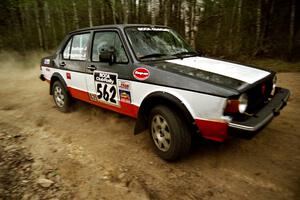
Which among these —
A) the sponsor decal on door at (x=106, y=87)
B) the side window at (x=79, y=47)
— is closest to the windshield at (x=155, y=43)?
the sponsor decal on door at (x=106, y=87)

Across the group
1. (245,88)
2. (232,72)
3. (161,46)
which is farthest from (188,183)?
(161,46)

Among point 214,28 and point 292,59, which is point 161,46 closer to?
point 292,59

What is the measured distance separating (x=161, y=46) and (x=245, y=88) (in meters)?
1.65

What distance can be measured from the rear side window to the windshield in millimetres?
1117

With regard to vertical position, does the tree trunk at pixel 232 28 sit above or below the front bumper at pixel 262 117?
above

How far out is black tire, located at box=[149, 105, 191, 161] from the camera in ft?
9.66

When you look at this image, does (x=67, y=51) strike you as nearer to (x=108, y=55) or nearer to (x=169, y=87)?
(x=108, y=55)

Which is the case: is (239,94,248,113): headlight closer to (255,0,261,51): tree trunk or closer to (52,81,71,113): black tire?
(52,81,71,113): black tire

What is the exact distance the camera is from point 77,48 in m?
4.77

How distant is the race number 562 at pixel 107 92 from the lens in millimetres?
3840

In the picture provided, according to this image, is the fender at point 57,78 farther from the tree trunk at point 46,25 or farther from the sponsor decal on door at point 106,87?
the tree trunk at point 46,25

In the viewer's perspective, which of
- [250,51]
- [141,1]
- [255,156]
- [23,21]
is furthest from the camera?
[23,21]

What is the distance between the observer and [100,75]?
4.00m

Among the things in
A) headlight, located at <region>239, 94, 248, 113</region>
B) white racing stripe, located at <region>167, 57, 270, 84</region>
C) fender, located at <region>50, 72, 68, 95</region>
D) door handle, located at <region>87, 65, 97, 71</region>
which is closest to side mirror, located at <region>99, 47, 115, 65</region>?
door handle, located at <region>87, 65, 97, 71</region>
